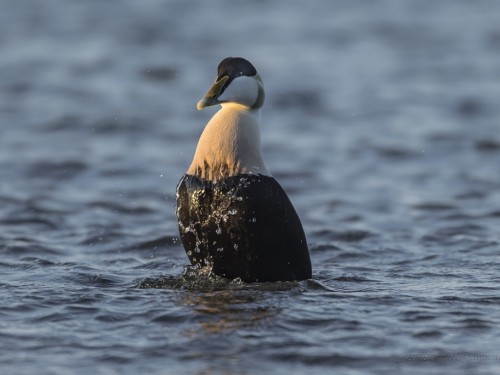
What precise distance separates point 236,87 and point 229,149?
0.39m

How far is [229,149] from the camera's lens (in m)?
7.36

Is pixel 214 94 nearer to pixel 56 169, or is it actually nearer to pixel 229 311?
pixel 229 311

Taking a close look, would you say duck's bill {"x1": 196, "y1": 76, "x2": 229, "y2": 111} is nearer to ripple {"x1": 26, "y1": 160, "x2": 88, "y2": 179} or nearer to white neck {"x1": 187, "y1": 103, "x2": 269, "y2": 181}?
white neck {"x1": 187, "y1": 103, "x2": 269, "y2": 181}

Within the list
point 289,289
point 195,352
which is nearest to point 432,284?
point 289,289

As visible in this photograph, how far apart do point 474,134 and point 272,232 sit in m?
7.39

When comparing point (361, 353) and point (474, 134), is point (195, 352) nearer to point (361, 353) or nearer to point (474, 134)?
point (361, 353)

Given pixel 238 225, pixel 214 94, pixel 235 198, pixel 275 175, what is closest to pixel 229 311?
pixel 238 225

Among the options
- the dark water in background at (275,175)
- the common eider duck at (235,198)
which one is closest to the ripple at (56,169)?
the dark water in background at (275,175)

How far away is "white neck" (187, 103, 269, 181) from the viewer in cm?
736

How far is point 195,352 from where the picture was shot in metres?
6.41

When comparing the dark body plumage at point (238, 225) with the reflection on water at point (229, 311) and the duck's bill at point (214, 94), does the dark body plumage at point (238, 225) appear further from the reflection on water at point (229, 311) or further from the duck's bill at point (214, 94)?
the duck's bill at point (214, 94)

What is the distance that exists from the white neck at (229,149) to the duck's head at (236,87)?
0.31 ft

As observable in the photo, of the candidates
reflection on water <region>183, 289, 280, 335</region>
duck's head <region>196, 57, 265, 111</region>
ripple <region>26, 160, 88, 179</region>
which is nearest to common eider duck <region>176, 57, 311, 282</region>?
duck's head <region>196, 57, 265, 111</region>

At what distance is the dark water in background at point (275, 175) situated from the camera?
666cm
